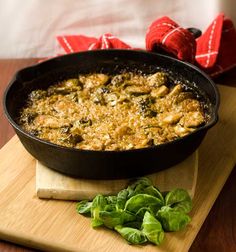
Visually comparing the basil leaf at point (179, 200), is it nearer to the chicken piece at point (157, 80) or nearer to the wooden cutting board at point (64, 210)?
the wooden cutting board at point (64, 210)

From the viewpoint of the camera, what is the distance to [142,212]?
1.36 metres

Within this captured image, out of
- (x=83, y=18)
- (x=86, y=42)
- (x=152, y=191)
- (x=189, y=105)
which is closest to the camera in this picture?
(x=152, y=191)

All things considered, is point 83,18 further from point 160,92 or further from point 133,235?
point 133,235

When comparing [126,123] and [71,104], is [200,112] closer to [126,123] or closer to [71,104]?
[126,123]

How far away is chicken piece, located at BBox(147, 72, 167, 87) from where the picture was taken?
71.7 inches

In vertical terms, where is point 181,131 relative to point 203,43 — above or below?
above

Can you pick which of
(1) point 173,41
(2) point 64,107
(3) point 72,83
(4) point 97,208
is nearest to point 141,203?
(4) point 97,208

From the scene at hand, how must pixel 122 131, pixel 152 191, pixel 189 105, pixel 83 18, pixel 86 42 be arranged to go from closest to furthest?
pixel 152 191, pixel 122 131, pixel 189 105, pixel 86 42, pixel 83 18

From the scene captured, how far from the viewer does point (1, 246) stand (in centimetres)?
141

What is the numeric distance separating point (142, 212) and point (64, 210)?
0.72 ft

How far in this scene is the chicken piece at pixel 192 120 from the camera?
1.62 meters

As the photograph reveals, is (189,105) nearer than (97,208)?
No

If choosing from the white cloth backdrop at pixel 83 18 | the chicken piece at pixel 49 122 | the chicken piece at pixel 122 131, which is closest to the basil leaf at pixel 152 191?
the chicken piece at pixel 122 131

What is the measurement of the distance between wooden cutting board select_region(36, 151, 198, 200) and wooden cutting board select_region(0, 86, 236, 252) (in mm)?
26
